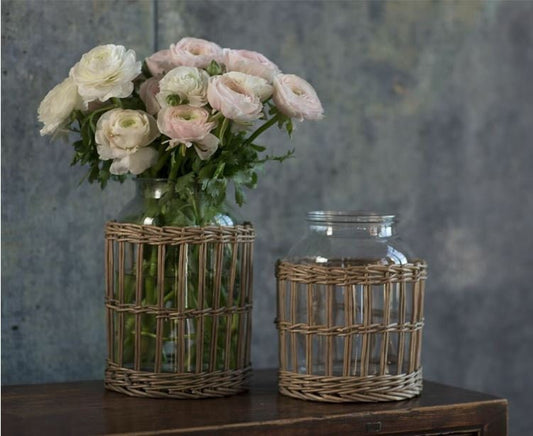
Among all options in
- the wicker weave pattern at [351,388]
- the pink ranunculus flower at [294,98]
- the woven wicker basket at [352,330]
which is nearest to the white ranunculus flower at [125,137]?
the pink ranunculus flower at [294,98]

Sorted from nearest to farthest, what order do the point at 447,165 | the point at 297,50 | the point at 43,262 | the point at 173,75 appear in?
the point at 173,75 → the point at 43,262 → the point at 297,50 → the point at 447,165

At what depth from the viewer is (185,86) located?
63.6 inches

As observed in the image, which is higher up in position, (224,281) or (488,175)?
(488,175)

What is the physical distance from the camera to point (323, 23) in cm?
227

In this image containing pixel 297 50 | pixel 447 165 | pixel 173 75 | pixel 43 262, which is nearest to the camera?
pixel 173 75

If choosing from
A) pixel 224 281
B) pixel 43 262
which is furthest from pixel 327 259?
pixel 43 262

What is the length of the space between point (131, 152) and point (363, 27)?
35.7 inches

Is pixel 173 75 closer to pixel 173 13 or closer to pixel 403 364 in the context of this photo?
pixel 173 13

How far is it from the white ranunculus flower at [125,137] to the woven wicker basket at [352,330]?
0.33 metres

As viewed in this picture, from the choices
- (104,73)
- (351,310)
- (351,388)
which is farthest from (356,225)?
(104,73)

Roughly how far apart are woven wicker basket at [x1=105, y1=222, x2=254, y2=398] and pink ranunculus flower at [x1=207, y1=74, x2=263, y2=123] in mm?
214

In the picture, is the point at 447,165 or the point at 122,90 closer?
the point at 122,90

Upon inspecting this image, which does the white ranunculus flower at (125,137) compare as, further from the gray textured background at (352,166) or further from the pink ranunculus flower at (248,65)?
the gray textured background at (352,166)

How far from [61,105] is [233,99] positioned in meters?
0.31
